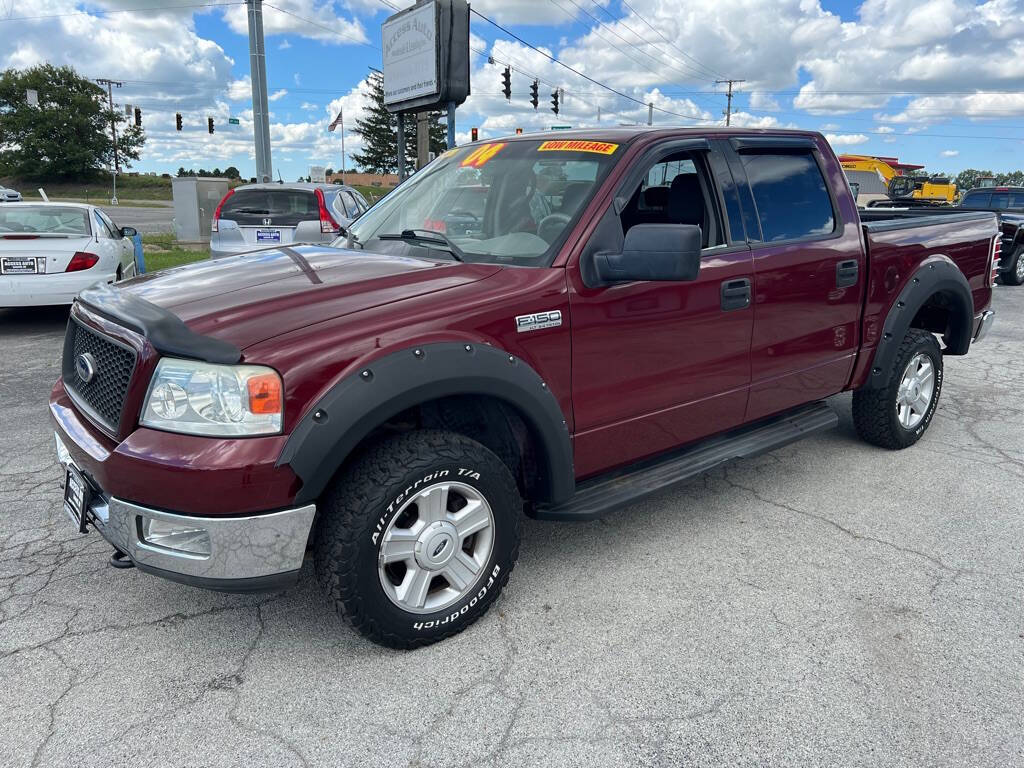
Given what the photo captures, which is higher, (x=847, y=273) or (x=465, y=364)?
(x=847, y=273)

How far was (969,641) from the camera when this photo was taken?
2.88 metres

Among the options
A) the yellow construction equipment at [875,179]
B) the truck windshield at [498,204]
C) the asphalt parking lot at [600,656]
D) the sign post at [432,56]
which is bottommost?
the asphalt parking lot at [600,656]

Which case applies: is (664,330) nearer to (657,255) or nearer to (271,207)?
(657,255)

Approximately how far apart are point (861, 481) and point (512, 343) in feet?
8.86

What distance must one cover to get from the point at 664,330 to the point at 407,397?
1.27m

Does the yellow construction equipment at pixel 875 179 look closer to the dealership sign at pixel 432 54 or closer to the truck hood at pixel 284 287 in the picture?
the dealership sign at pixel 432 54

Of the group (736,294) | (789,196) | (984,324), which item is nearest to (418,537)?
(736,294)

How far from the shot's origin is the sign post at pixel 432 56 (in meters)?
15.1

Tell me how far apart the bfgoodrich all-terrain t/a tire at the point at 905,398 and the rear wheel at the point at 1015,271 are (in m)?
11.5

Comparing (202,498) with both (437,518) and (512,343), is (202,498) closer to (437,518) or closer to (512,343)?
(437,518)

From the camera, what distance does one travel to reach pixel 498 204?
3.45 metres

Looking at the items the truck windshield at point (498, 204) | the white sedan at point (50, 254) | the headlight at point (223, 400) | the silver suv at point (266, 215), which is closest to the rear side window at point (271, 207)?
the silver suv at point (266, 215)

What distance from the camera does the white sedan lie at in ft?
26.5

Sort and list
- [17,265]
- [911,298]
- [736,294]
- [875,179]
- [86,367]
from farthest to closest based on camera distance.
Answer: [875,179]
[17,265]
[911,298]
[736,294]
[86,367]
